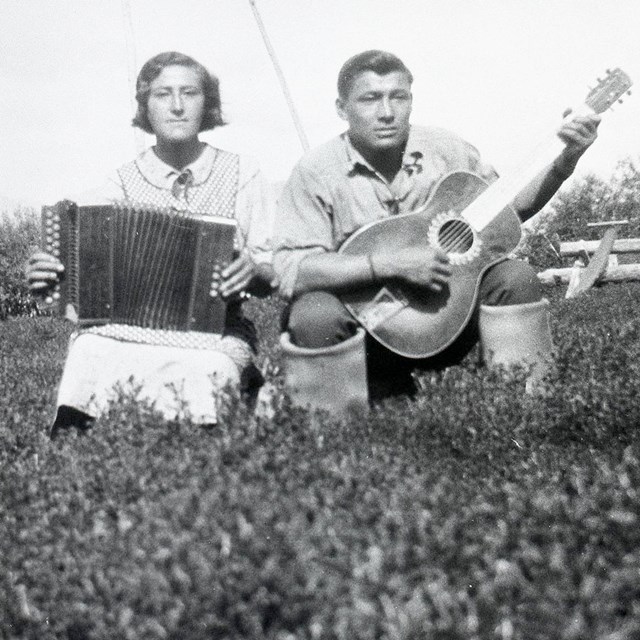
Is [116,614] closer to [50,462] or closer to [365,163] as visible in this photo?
[50,462]

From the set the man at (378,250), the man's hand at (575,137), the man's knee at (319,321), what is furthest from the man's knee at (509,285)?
the man's knee at (319,321)

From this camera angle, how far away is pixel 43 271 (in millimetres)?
4164

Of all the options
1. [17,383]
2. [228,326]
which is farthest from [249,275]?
[17,383]

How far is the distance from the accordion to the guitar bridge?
65 centimetres

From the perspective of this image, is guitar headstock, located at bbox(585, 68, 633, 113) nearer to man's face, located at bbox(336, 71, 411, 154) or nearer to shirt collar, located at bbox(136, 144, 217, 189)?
man's face, located at bbox(336, 71, 411, 154)

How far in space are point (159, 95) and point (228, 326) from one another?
3.86 feet

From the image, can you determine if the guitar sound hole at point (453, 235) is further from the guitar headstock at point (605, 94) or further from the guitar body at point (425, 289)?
the guitar headstock at point (605, 94)

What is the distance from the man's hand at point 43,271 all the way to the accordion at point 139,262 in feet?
0.11

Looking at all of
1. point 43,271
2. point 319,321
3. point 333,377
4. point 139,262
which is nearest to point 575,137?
point 319,321

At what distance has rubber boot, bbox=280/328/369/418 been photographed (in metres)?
3.93

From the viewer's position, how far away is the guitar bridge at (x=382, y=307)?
4.26m

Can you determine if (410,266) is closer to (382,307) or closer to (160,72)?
(382,307)

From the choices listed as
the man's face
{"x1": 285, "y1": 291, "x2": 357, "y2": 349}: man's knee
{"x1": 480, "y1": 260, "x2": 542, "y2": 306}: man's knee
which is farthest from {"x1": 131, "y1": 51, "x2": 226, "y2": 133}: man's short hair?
{"x1": 480, "y1": 260, "x2": 542, "y2": 306}: man's knee

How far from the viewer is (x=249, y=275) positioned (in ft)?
13.6
